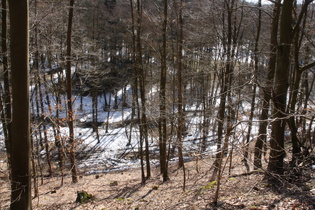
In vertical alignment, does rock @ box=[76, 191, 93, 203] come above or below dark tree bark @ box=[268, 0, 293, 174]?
below

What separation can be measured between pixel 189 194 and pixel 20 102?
17.0 feet

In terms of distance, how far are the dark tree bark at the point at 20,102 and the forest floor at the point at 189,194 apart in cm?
182

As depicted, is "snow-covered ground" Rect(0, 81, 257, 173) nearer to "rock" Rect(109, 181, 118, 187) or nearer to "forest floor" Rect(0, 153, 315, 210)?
"rock" Rect(109, 181, 118, 187)

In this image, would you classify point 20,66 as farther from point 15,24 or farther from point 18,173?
point 18,173

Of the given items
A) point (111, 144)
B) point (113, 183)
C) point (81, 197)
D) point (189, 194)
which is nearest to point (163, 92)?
point (113, 183)

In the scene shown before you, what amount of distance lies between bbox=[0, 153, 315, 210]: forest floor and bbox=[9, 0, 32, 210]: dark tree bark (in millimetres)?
1817

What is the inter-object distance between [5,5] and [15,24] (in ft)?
12.8

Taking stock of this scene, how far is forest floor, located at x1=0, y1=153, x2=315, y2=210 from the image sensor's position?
5.12m

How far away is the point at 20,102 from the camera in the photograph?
13.5 ft

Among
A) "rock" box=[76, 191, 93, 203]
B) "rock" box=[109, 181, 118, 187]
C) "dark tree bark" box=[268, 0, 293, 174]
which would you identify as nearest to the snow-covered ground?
"rock" box=[109, 181, 118, 187]

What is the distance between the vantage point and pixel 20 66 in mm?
4035

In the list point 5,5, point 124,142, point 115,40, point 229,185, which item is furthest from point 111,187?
point 115,40

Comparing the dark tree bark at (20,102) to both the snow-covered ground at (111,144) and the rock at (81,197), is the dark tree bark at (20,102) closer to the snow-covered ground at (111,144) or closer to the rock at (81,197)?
the rock at (81,197)

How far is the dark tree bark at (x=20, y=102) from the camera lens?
3.94m
